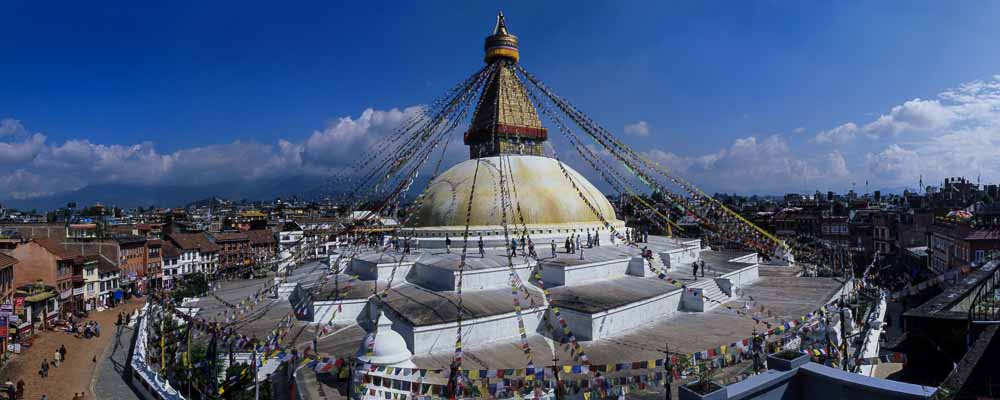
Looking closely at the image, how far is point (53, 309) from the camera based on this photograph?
788 inches

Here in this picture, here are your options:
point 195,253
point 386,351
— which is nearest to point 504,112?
point 386,351

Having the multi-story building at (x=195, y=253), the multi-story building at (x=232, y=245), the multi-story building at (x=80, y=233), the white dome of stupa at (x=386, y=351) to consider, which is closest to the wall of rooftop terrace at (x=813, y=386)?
the white dome of stupa at (x=386, y=351)

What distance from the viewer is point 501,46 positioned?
57.6 ft

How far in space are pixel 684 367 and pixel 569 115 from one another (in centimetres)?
854

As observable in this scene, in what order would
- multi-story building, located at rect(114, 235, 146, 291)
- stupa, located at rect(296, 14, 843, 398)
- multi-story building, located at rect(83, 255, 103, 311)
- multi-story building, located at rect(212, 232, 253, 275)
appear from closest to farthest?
stupa, located at rect(296, 14, 843, 398) → multi-story building, located at rect(83, 255, 103, 311) → multi-story building, located at rect(114, 235, 146, 291) → multi-story building, located at rect(212, 232, 253, 275)

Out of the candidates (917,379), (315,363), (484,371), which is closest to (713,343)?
(917,379)

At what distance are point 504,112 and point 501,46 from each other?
226cm

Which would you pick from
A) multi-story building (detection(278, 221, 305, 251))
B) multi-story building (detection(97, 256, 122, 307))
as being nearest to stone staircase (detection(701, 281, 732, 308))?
multi-story building (detection(97, 256, 122, 307))

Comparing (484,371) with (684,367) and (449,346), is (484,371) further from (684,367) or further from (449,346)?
(684,367)

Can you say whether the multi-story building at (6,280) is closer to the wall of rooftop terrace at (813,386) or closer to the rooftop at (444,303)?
the rooftop at (444,303)

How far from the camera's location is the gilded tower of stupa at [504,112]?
17.4m

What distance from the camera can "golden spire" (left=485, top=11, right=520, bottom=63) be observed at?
17547mm

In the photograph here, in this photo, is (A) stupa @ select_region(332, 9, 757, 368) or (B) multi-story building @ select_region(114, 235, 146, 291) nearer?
(A) stupa @ select_region(332, 9, 757, 368)

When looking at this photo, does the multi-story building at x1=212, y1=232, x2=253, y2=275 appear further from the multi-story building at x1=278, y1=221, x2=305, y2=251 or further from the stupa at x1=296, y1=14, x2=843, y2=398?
the stupa at x1=296, y1=14, x2=843, y2=398
